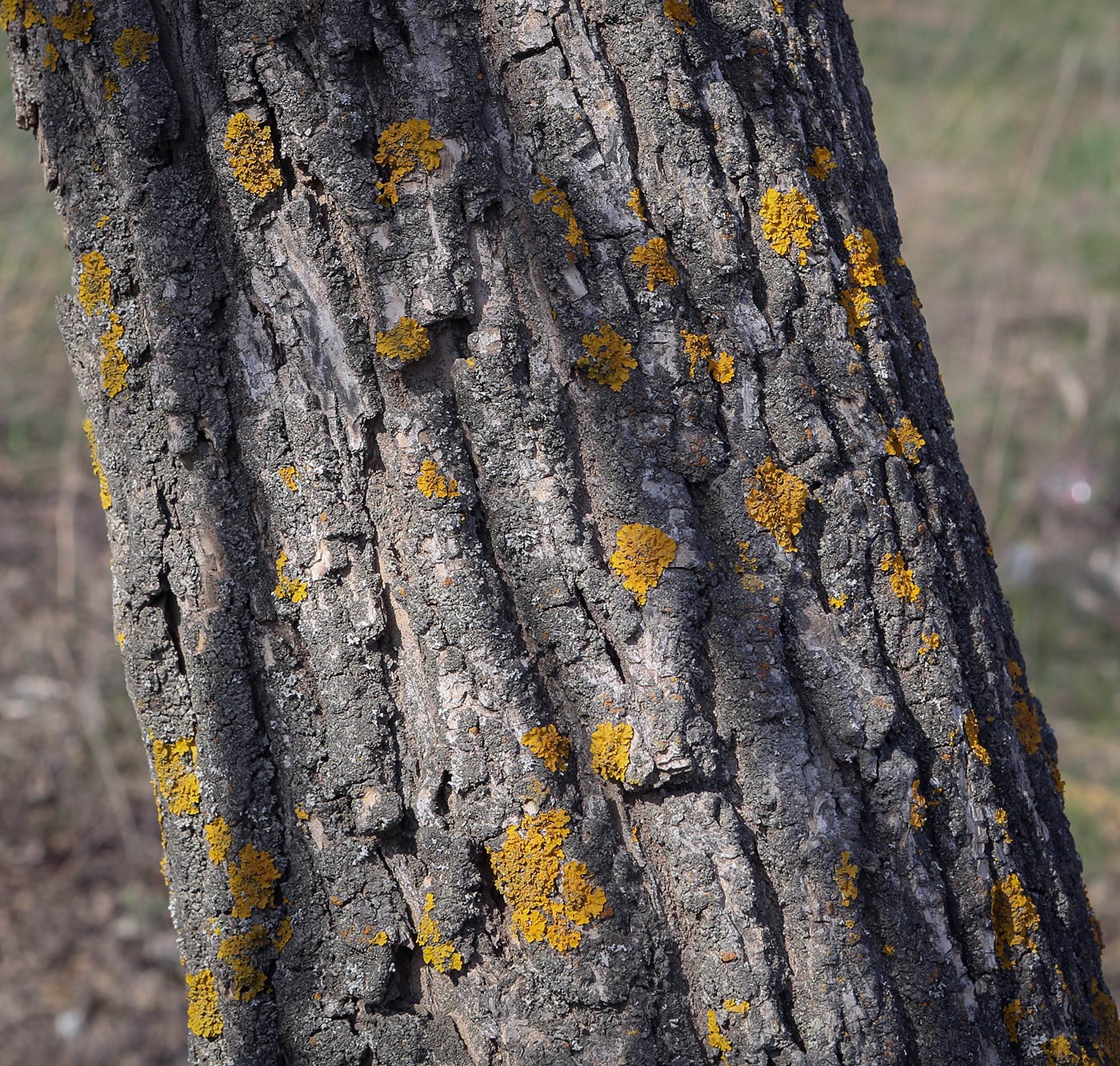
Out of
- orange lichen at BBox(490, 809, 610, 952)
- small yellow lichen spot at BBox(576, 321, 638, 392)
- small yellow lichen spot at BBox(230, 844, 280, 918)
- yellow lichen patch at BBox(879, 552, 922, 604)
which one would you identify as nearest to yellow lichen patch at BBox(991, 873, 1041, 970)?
yellow lichen patch at BBox(879, 552, 922, 604)

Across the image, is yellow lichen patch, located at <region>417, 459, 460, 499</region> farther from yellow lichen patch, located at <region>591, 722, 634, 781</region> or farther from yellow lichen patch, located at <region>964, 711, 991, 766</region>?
yellow lichen patch, located at <region>964, 711, 991, 766</region>

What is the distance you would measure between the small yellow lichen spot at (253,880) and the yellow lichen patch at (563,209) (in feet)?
2.35

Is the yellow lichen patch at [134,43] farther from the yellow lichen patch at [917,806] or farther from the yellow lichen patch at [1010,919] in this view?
the yellow lichen patch at [1010,919]

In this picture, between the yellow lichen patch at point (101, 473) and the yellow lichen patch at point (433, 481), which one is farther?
the yellow lichen patch at point (101, 473)

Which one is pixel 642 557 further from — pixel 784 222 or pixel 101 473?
pixel 101 473

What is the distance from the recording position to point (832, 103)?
3.45 ft

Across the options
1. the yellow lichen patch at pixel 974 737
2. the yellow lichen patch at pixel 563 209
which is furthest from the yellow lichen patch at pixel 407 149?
the yellow lichen patch at pixel 974 737

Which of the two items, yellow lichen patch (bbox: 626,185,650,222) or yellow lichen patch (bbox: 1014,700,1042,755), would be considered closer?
yellow lichen patch (bbox: 626,185,650,222)

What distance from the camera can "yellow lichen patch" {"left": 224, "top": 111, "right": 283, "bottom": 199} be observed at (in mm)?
928

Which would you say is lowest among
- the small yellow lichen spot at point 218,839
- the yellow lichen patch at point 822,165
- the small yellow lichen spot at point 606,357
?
the small yellow lichen spot at point 218,839

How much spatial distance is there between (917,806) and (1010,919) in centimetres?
18

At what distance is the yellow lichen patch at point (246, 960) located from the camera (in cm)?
104

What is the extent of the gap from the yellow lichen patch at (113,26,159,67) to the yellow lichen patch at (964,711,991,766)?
108cm

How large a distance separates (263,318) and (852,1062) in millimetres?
950
